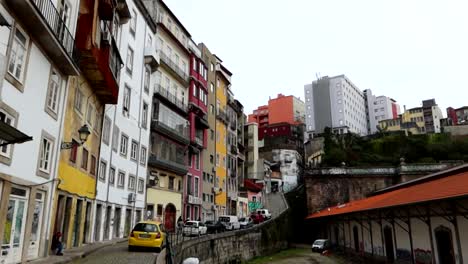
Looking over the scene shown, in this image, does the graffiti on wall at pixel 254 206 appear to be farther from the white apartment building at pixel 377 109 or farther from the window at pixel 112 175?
the white apartment building at pixel 377 109

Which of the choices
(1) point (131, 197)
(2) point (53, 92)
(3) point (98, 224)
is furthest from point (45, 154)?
(1) point (131, 197)

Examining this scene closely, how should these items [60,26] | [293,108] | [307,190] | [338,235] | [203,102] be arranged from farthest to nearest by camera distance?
[293,108] < [307,190] < [203,102] < [338,235] < [60,26]

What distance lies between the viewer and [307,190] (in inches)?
2004

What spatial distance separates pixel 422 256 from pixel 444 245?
2.24 meters

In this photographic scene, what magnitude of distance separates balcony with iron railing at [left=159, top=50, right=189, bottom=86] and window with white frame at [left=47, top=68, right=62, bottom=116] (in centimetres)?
2169

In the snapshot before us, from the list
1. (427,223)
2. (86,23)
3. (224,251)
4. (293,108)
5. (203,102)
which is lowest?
(224,251)

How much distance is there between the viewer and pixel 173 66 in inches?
1550

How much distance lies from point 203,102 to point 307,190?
18.1 metres

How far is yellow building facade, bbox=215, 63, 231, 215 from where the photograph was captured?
49228 mm

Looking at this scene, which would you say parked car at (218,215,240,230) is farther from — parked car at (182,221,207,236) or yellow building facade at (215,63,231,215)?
yellow building facade at (215,63,231,215)

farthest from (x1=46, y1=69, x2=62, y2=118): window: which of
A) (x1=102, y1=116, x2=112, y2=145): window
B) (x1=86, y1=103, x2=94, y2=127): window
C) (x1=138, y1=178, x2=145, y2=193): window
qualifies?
(x1=138, y1=178, x2=145, y2=193): window

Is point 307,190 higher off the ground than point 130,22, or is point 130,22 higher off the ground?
point 130,22

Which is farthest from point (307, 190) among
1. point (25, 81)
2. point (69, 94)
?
point (25, 81)

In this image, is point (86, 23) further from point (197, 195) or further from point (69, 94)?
point (197, 195)
